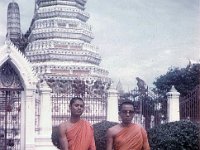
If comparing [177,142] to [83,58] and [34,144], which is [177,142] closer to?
[34,144]

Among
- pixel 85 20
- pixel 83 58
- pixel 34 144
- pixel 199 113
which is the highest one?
pixel 85 20

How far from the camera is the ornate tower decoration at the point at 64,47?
103ft

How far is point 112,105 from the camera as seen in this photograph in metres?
18.1

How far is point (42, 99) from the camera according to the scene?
1767cm

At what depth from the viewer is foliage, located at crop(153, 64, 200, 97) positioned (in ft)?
96.6

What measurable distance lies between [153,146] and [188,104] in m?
7.48

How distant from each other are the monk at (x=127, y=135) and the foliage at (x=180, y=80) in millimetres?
24018

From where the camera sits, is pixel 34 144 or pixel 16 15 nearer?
pixel 34 144

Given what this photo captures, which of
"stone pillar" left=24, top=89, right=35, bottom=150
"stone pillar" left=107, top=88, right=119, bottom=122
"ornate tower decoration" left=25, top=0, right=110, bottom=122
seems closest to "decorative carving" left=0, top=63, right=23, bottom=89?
"stone pillar" left=24, top=89, right=35, bottom=150

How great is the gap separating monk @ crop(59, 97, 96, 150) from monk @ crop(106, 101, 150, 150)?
0.86ft

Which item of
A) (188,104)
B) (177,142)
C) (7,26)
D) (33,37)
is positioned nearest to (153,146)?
(177,142)

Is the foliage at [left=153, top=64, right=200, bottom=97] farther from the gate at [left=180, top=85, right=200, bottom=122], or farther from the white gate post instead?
the white gate post

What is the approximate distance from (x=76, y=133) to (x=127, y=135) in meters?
0.61

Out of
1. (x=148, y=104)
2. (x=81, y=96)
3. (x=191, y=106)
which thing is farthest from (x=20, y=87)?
(x=191, y=106)
